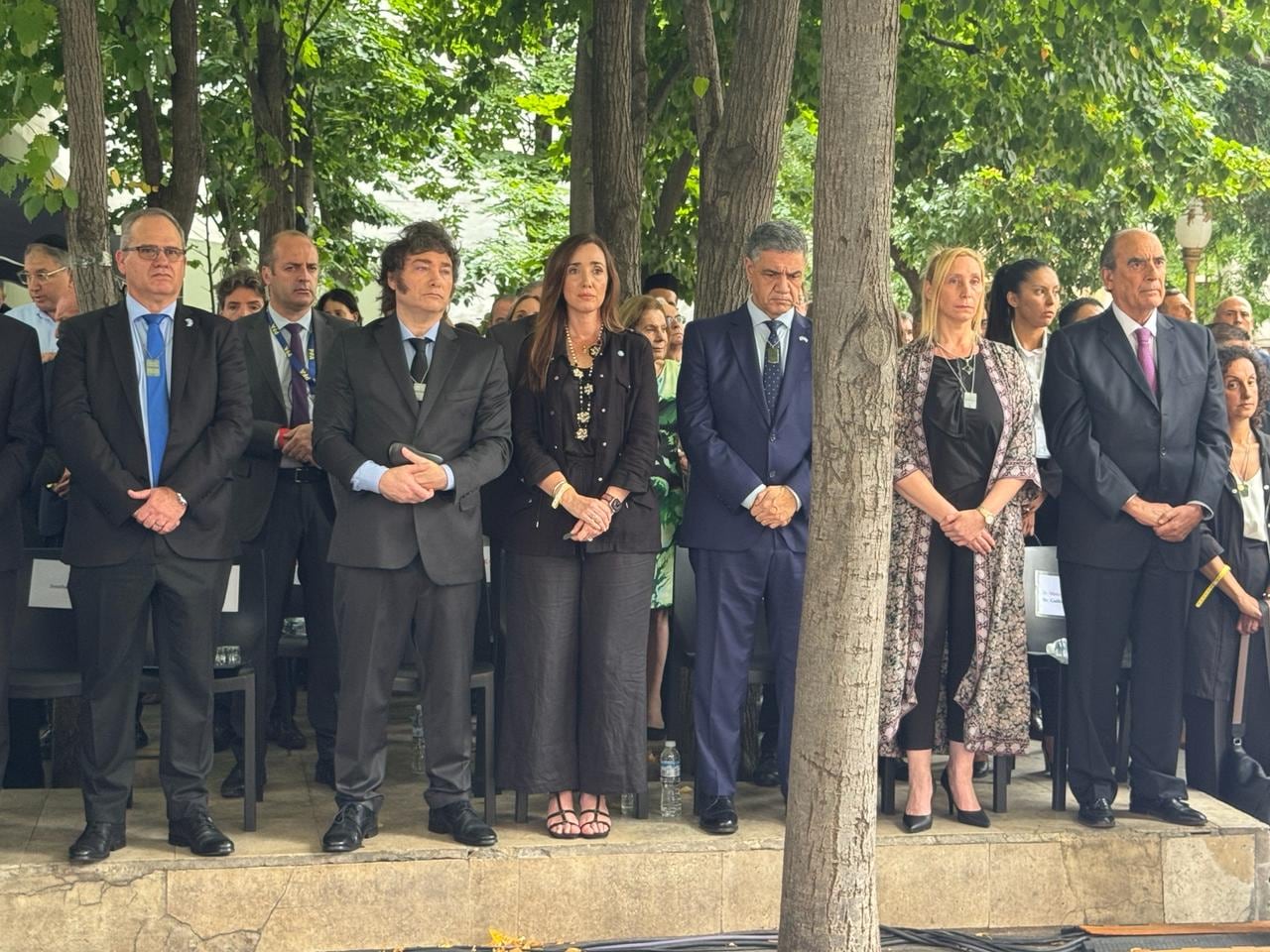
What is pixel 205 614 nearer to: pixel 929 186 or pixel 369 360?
pixel 369 360

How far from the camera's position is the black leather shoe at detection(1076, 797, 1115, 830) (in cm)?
652

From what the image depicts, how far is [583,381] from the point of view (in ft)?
21.1

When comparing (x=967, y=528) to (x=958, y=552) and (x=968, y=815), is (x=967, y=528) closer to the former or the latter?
(x=958, y=552)

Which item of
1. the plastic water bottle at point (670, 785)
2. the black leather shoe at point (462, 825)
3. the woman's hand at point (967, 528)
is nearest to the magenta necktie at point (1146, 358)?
the woman's hand at point (967, 528)

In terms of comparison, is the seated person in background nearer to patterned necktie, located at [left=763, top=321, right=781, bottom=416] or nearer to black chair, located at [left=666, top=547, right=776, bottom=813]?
black chair, located at [left=666, top=547, right=776, bottom=813]

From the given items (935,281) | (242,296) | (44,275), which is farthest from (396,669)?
(44,275)

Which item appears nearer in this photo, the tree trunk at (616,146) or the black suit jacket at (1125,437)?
the black suit jacket at (1125,437)

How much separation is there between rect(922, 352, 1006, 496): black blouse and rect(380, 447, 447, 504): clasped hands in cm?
186

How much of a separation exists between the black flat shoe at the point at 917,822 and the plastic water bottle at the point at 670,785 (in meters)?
0.86

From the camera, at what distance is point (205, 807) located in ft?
19.7

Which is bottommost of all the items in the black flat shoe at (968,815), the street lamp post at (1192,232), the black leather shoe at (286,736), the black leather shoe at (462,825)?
the black leather shoe at (462,825)

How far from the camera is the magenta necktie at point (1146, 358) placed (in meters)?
6.75

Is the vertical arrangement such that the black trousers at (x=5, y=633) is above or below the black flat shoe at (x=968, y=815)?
above

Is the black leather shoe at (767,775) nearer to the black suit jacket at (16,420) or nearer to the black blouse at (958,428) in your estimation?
the black blouse at (958,428)
